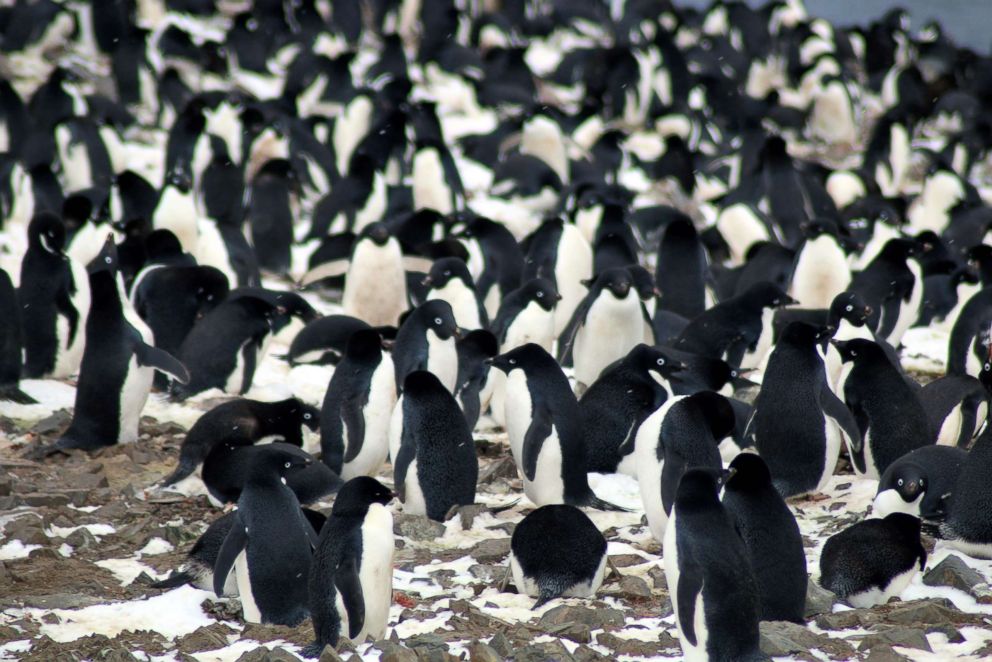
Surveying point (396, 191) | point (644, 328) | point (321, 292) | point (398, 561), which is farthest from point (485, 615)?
point (396, 191)

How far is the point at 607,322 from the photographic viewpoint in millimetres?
7902

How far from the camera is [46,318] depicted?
25.7 feet

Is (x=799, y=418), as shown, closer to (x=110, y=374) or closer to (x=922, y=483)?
(x=922, y=483)

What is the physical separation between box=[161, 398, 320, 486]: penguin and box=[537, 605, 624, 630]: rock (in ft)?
6.19

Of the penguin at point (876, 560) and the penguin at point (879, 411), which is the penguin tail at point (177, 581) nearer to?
the penguin at point (876, 560)

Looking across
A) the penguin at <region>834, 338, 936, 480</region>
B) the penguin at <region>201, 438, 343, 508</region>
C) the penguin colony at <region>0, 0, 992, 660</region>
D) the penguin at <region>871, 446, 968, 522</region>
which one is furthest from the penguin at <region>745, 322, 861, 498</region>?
the penguin at <region>201, 438, 343, 508</region>

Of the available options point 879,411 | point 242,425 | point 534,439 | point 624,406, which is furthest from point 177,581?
point 879,411

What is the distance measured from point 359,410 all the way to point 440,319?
0.89 m

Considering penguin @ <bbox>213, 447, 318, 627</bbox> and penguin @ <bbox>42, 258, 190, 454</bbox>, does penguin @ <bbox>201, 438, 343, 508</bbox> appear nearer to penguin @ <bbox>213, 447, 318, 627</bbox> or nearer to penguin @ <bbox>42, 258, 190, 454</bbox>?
penguin @ <bbox>213, 447, 318, 627</bbox>

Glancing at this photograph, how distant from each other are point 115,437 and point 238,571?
2336 mm

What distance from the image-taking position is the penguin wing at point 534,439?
19.6 ft

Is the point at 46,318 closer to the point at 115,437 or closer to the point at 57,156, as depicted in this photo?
the point at 115,437

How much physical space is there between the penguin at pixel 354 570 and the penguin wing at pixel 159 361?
2.53 meters

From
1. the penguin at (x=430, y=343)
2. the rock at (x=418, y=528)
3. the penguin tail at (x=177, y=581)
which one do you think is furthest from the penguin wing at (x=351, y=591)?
the penguin at (x=430, y=343)
